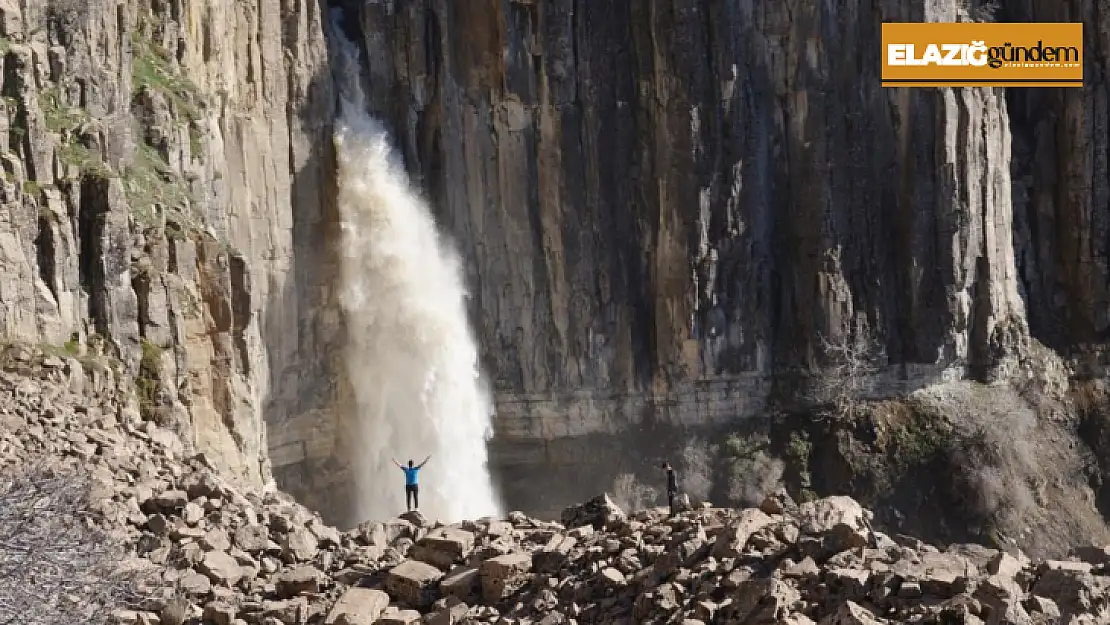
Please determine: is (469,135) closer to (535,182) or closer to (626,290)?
(535,182)

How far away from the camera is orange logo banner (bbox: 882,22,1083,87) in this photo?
42.2 m

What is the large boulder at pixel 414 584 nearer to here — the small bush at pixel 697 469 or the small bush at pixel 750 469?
the small bush at pixel 697 469

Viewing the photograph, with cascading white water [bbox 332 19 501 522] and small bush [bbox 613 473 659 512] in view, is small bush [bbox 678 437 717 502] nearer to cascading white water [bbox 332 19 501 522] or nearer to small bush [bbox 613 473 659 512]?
small bush [bbox 613 473 659 512]

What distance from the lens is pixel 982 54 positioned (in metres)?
44.2

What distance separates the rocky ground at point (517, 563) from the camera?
10930 millimetres

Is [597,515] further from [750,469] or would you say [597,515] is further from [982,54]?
[982,54]

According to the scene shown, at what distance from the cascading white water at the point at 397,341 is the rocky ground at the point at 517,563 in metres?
17.0

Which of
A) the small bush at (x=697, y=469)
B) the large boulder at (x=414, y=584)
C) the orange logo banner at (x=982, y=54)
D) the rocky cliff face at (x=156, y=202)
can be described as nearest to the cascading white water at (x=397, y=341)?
the rocky cliff face at (x=156, y=202)

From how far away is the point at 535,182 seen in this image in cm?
3969

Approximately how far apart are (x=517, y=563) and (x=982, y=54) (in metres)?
35.4

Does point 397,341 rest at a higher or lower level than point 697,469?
higher

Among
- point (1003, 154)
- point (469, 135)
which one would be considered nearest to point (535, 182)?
point (469, 135)

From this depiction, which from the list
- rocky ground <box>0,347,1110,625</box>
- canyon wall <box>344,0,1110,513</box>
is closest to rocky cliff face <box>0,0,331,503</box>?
rocky ground <box>0,347,1110,625</box>

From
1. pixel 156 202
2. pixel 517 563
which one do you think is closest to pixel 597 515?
pixel 517 563
